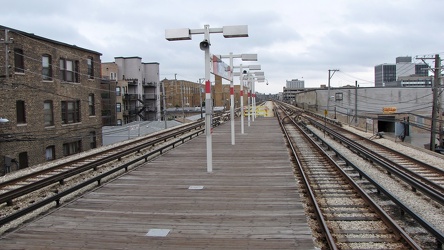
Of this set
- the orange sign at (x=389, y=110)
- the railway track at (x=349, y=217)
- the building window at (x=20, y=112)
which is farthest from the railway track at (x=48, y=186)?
the orange sign at (x=389, y=110)

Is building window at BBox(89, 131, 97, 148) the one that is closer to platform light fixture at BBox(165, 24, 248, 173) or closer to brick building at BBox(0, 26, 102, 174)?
brick building at BBox(0, 26, 102, 174)

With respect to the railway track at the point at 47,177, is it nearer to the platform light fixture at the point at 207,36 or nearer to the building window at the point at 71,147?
the platform light fixture at the point at 207,36

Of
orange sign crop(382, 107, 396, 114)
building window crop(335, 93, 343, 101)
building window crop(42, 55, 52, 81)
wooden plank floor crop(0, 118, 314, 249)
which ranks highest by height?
building window crop(42, 55, 52, 81)

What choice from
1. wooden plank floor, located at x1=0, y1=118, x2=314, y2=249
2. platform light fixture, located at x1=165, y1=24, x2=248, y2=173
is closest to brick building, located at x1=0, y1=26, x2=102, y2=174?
platform light fixture, located at x1=165, y1=24, x2=248, y2=173

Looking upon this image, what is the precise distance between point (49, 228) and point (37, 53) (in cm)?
2154

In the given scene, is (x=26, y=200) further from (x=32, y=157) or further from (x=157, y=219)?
(x=32, y=157)

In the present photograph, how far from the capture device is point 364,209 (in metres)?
8.64

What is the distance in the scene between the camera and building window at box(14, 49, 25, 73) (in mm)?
23544

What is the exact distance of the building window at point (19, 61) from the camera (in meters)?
23.5

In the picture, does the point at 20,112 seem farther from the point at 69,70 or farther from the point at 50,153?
the point at 69,70

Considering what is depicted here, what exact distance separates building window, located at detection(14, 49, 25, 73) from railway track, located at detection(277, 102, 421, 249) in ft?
63.5

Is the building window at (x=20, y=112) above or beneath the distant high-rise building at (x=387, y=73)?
beneath

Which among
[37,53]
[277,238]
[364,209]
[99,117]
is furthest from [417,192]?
[99,117]

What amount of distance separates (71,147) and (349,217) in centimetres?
2546
